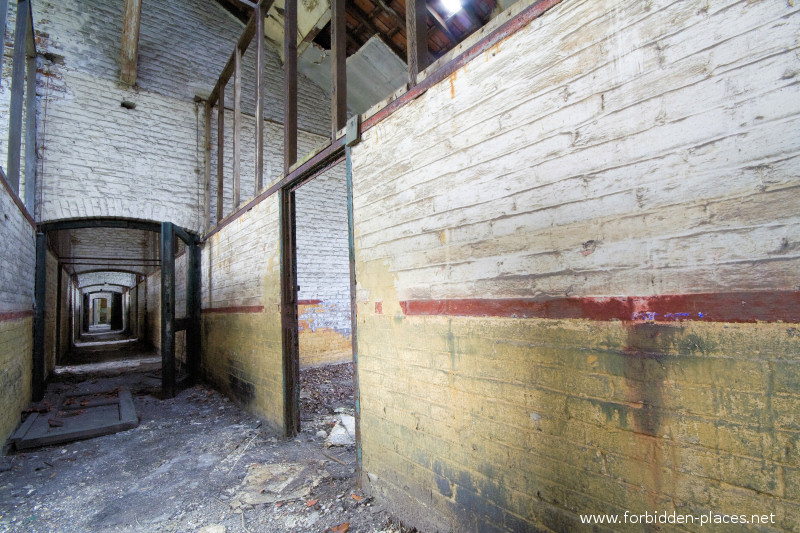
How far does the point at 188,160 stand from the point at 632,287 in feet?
24.2

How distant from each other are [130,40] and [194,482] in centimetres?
628

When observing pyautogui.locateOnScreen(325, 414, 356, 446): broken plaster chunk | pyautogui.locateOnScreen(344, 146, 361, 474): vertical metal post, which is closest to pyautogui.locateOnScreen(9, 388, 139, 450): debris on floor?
pyautogui.locateOnScreen(325, 414, 356, 446): broken plaster chunk

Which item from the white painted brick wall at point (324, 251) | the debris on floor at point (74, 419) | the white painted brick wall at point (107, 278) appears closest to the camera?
the debris on floor at point (74, 419)

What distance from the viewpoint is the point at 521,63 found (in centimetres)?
180

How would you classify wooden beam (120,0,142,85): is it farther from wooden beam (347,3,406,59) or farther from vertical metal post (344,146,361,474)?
vertical metal post (344,146,361,474)

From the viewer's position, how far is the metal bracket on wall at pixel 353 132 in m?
2.92

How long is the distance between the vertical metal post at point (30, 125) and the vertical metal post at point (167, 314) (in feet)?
5.21

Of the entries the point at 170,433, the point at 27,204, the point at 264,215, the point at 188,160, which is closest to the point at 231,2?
the point at 188,160

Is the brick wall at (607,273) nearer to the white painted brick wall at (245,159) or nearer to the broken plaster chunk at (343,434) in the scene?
the broken plaster chunk at (343,434)

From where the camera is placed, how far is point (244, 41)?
577 cm

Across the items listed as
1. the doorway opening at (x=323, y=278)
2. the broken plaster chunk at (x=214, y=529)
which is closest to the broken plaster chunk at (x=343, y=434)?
the broken plaster chunk at (x=214, y=529)

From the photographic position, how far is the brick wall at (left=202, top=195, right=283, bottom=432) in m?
4.20

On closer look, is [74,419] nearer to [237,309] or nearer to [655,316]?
[237,309]

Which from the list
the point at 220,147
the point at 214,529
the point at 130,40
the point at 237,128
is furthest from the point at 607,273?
the point at 130,40
